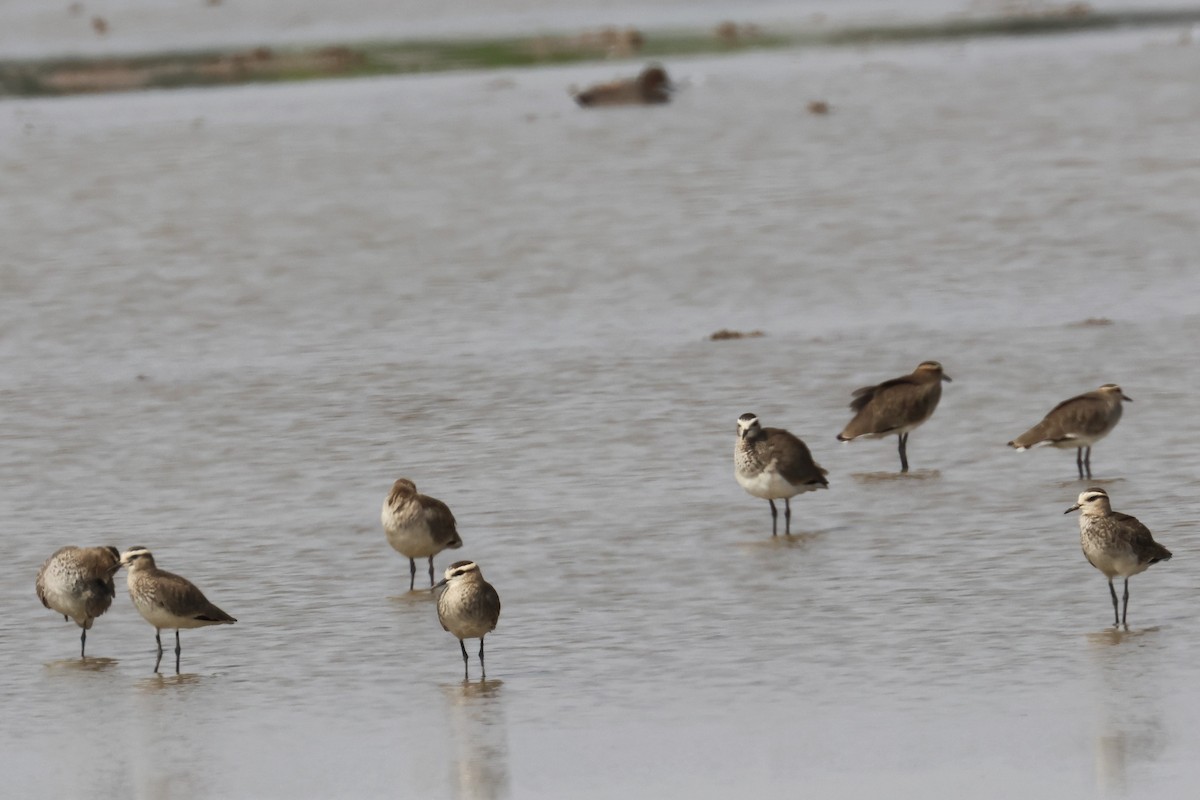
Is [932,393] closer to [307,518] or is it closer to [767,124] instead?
[307,518]

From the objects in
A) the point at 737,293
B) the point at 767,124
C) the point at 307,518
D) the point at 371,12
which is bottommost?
the point at 307,518

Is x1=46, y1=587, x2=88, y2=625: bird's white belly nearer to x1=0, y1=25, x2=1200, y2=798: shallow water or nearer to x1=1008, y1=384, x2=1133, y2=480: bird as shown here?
x1=0, y1=25, x2=1200, y2=798: shallow water

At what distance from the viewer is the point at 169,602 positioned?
42.3 ft

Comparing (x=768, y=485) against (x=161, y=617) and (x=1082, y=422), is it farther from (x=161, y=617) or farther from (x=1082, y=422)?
(x=161, y=617)

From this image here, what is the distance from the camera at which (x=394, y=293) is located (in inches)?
1014

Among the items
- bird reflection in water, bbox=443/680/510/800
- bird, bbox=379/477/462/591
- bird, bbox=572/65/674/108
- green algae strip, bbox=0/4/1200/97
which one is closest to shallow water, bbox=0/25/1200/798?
bird reflection in water, bbox=443/680/510/800

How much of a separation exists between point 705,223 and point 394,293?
463cm

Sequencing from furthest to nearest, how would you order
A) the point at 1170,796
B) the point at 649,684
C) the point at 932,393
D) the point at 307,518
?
the point at 932,393 < the point at 307,518 < the point at 649,684 < the point at 1170,796

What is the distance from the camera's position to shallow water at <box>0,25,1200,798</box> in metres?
11.2

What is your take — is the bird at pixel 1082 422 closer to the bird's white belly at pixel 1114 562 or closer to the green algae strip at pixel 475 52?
the bird's white belly at pixel 1114 562

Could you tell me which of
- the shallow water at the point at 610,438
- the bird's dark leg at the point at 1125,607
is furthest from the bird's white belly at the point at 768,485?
the bird's dark leg at the point at 1125,607

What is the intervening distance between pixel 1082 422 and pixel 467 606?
6119 mm

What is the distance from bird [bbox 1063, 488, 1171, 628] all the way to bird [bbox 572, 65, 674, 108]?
27.5m

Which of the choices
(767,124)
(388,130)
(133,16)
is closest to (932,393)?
(767,124)
